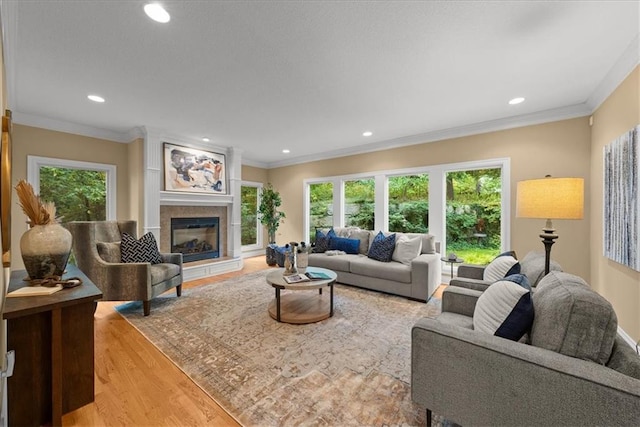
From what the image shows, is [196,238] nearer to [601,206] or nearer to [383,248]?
[383,248]

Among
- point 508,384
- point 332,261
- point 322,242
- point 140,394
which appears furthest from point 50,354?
point 322,242

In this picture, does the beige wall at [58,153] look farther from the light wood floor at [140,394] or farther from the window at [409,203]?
the window at [409,203]

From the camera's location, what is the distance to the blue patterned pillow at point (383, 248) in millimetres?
3941

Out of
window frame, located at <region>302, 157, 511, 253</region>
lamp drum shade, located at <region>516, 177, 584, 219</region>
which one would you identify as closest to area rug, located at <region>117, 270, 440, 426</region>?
window frame, located at <region>302, 157, 511, 253</region>

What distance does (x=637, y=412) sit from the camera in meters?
0.86

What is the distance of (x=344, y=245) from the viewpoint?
4.58 m

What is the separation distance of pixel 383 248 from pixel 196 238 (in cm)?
378

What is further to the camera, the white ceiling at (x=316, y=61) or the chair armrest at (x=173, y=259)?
the chair armrest at (x=173, y=259)

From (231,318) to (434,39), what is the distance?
3320 millimetres

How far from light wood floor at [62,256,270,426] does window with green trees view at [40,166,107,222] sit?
2808mm

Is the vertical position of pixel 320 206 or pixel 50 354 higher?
pixel 320 206

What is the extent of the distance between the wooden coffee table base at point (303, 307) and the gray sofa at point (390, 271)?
575 mm

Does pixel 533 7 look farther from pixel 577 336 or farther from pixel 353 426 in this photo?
pixel 353 426

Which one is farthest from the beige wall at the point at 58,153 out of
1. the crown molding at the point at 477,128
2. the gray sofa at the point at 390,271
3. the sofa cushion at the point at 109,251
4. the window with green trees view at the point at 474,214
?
the window with green trees view at the point at 474,214
